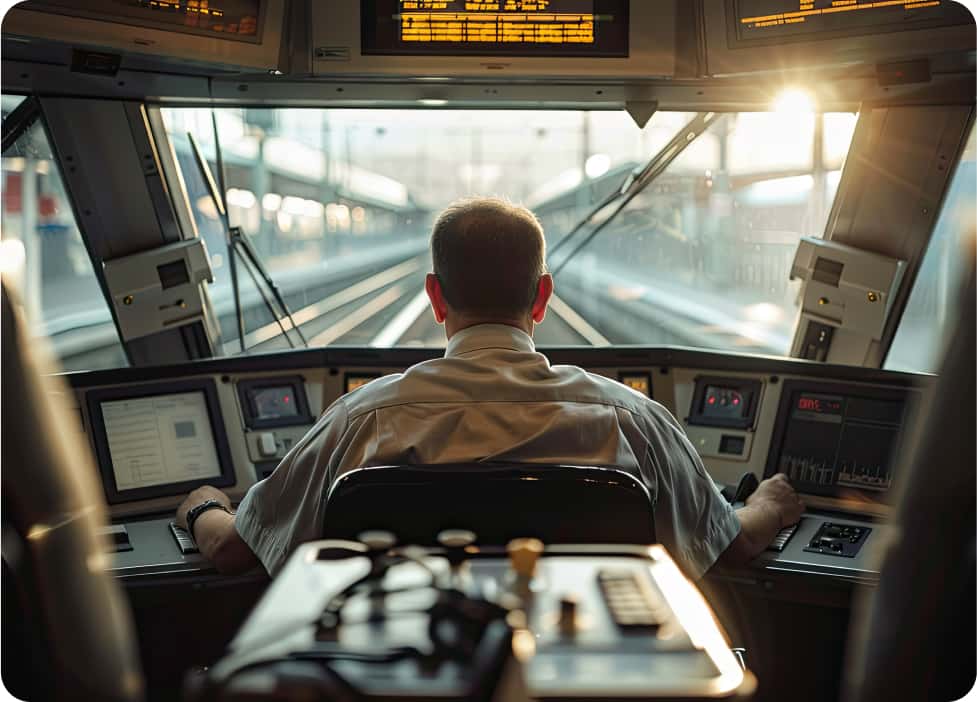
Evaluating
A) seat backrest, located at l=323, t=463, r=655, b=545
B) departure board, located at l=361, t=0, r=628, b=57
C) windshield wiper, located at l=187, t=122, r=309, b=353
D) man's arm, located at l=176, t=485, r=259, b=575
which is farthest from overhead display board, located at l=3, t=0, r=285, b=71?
seat backrest, located at l=323, t=463, r=655, b=545

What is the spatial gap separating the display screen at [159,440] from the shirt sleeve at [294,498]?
0.89 metres

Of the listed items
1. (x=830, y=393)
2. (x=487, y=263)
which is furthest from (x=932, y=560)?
(x=830, y=393)

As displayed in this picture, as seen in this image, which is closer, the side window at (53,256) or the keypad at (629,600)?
the keypad at (629,600)

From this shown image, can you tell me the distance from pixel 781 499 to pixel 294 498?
4.24 feet

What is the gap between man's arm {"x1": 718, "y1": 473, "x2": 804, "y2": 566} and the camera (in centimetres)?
213

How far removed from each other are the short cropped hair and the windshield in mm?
1111

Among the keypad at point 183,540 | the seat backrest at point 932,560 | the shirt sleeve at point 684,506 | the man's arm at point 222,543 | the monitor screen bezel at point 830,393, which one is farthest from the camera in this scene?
the monitor screen bezel at point 830,393

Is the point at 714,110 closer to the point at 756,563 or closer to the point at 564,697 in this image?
the point at 756,563

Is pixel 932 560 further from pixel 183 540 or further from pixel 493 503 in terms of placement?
pixel 183 540

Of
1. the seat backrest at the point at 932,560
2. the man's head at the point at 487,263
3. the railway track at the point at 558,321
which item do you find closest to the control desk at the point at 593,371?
the railway track at the point at 558,321

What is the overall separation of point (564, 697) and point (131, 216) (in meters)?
2.62

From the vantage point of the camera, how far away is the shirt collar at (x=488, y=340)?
1.84 metres

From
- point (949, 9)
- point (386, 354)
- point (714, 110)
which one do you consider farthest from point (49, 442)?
point (714, 110)

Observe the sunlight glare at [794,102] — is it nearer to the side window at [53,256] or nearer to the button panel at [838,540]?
the button panel at [838,540]
